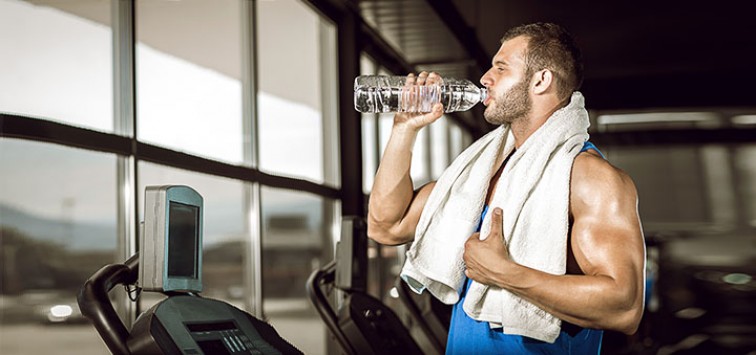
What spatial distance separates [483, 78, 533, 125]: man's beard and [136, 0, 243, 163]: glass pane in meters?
2.48

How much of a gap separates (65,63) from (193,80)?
2.42 feet

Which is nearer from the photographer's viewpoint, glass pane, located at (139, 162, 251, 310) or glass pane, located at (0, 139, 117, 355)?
glass pane, located at (0, 139, 117, 355)

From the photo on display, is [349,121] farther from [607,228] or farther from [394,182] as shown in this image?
[607,228]

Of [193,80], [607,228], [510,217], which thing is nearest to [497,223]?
[510,217]

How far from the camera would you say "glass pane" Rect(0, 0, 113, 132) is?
14.3ft

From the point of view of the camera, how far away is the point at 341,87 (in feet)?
18.4

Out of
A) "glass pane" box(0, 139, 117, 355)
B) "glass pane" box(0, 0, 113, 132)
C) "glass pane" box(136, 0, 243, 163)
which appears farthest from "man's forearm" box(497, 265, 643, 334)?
"glass pane" box(0, 139, 117, 355)

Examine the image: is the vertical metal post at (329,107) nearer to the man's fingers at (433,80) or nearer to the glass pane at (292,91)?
the glass pane at (292,91)

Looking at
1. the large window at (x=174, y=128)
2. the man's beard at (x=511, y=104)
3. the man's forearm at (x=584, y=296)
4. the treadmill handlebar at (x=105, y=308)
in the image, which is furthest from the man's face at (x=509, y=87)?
the large window at (x=174, y=128)

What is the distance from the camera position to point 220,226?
5.96m

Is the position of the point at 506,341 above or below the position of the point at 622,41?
below

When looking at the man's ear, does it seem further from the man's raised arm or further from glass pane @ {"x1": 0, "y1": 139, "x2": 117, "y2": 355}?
glass pane @ {"x1": 0, "y1": 139, "x2": 117, "y2": 355}

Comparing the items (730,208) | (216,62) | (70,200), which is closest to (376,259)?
(216,62)

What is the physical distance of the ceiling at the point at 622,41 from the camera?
20.2 ft
